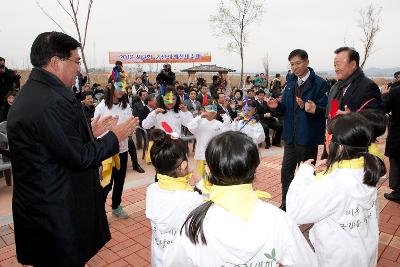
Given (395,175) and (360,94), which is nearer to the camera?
(360,94)

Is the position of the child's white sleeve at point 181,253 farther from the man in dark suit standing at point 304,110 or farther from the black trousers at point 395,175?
the black trousers at point 395,175

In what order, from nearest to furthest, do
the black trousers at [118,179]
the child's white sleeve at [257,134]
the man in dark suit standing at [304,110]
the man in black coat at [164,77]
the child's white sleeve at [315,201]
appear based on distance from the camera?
the child's white sleeve at [315,201] < the man in dark suit standing at [304,110] < the black trousers at [118,179] < the child's white sleeve at [257,134] < the man in black coat at [164,77]

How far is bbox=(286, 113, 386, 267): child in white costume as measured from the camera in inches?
80.5

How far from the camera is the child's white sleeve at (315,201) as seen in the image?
2.03m

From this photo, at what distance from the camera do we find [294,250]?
4.99 feet

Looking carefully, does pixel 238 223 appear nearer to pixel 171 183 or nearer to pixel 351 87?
pixel 171 183

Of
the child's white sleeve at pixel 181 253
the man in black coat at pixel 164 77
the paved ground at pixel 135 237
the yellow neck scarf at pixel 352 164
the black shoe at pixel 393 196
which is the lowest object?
the paved ground at pixel 135 237

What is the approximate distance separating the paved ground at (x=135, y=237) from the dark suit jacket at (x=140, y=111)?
121 inches

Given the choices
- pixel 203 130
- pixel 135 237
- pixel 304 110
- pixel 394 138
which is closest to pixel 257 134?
pixel 203 130

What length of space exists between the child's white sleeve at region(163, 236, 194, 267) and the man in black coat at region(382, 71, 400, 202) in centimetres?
434

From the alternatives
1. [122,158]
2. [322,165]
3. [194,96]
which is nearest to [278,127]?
[194,96]

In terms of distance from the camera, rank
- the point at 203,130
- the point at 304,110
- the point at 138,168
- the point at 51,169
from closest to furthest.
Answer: the point at 51,169 → the point at 304,110 → the point at 203,130 → the point at 138,168

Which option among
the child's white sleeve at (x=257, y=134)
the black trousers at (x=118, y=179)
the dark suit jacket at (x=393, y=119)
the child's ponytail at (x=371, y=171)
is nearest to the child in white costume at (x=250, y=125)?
the child's white sleeve at (x=257, y=134)

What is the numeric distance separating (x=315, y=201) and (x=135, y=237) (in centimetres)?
244
